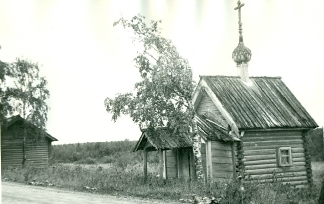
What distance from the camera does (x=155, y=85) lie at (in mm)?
13797

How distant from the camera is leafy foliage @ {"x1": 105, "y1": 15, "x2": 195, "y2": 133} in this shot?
45.4 ft

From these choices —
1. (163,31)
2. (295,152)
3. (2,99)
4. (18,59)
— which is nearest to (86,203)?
(2,99)

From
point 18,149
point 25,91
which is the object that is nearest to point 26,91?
point 25,91

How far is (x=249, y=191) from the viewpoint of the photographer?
11.5 metres

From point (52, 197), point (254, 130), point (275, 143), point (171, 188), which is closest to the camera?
point (52, 197)

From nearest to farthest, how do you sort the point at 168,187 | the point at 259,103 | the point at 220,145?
the point at 168,187, the point at 220,145, the point at 259,103

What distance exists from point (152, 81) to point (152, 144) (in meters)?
2.96

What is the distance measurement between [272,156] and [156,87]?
6.17 m

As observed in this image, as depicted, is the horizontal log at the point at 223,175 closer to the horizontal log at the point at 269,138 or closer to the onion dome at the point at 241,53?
the horizontal log at the point at 269,138

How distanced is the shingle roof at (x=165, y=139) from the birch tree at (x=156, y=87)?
3.85 feet

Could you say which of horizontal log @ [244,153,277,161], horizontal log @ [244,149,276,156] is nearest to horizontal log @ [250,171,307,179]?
horizontal log @ [244,153,277,161]

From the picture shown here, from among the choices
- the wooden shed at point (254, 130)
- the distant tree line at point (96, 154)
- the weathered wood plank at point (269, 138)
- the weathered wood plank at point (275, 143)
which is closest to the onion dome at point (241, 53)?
the wooden shed at point (254, 130)

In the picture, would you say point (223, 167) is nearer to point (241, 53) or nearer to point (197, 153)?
point (197, 153)

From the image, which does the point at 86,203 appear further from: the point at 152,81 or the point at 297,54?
the point at 297,54
